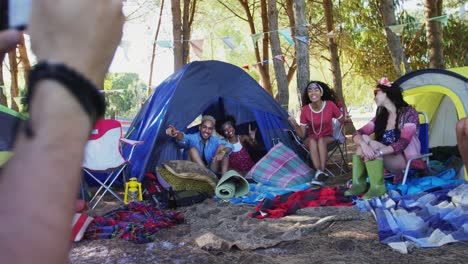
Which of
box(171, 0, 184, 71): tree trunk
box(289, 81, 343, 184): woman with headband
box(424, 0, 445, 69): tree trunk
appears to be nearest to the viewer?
box(289, 81, 343, 184): woman with headband

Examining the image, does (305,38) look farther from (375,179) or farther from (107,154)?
(107,154)

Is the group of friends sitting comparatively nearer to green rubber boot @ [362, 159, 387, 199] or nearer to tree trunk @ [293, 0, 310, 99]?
green rubber boot @ [362, 159, 387, 199]

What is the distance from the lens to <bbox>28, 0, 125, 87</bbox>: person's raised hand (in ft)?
1.34

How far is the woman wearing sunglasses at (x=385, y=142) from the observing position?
4461 millimetres

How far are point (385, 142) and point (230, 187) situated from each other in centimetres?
166

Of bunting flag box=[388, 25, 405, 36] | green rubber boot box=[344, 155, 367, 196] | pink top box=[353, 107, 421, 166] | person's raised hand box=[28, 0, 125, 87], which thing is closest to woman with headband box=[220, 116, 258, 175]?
green rubber boot box=[344, 155, 367, 196]

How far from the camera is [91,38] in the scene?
413 mm

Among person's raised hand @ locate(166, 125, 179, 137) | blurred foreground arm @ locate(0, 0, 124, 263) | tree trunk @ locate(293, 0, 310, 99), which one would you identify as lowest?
person's raised hand @ locate(166, 125, 179, 137)

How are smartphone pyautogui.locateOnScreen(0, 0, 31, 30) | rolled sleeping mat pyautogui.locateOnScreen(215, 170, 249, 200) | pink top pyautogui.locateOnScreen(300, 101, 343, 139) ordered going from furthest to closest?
pink top pyautogui.locateOnScreen(300, 101, 343, 139)
rolled sleeping mat pyautogui.locateOnScreen(215, 170, 249, 200)
smartphone pyautogui.locateOnScreen(0, 0, 31, 30)

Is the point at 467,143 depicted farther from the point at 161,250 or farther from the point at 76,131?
the point at 76,131

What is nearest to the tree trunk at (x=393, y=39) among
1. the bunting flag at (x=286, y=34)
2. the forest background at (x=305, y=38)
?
the forest background at (x=305, y=38)

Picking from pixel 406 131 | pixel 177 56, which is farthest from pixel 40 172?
pixel 177 56

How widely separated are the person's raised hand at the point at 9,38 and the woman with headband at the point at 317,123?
17.2 ft

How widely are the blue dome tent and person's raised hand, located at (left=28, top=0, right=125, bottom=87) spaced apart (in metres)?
5.10
